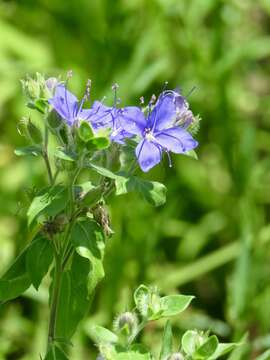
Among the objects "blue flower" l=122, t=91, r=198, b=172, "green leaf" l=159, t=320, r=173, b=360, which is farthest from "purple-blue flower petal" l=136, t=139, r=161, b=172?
"green leaf" l=159, t=320, r=173, b=360

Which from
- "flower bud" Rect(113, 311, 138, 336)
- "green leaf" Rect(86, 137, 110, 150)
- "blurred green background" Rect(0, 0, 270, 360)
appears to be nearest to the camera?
"green leaf" Rect(86, 137, 110, 150)

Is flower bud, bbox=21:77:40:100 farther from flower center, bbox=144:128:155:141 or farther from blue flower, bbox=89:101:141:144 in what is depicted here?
flower center, bbox=144:128:155:141

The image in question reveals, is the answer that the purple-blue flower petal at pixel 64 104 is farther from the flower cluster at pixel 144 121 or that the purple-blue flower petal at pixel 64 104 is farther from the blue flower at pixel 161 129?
the blue flower at pixel 161 129

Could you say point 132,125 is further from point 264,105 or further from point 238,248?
point 264,105

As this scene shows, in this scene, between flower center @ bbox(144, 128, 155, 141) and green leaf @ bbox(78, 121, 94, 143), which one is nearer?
green leaf @ bbox(78, 121, 94, 143)

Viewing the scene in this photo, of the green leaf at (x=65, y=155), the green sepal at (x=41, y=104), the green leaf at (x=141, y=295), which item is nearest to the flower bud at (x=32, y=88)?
the green sepal at (x=41, y=104)

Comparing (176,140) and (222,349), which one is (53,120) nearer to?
(176,140)
